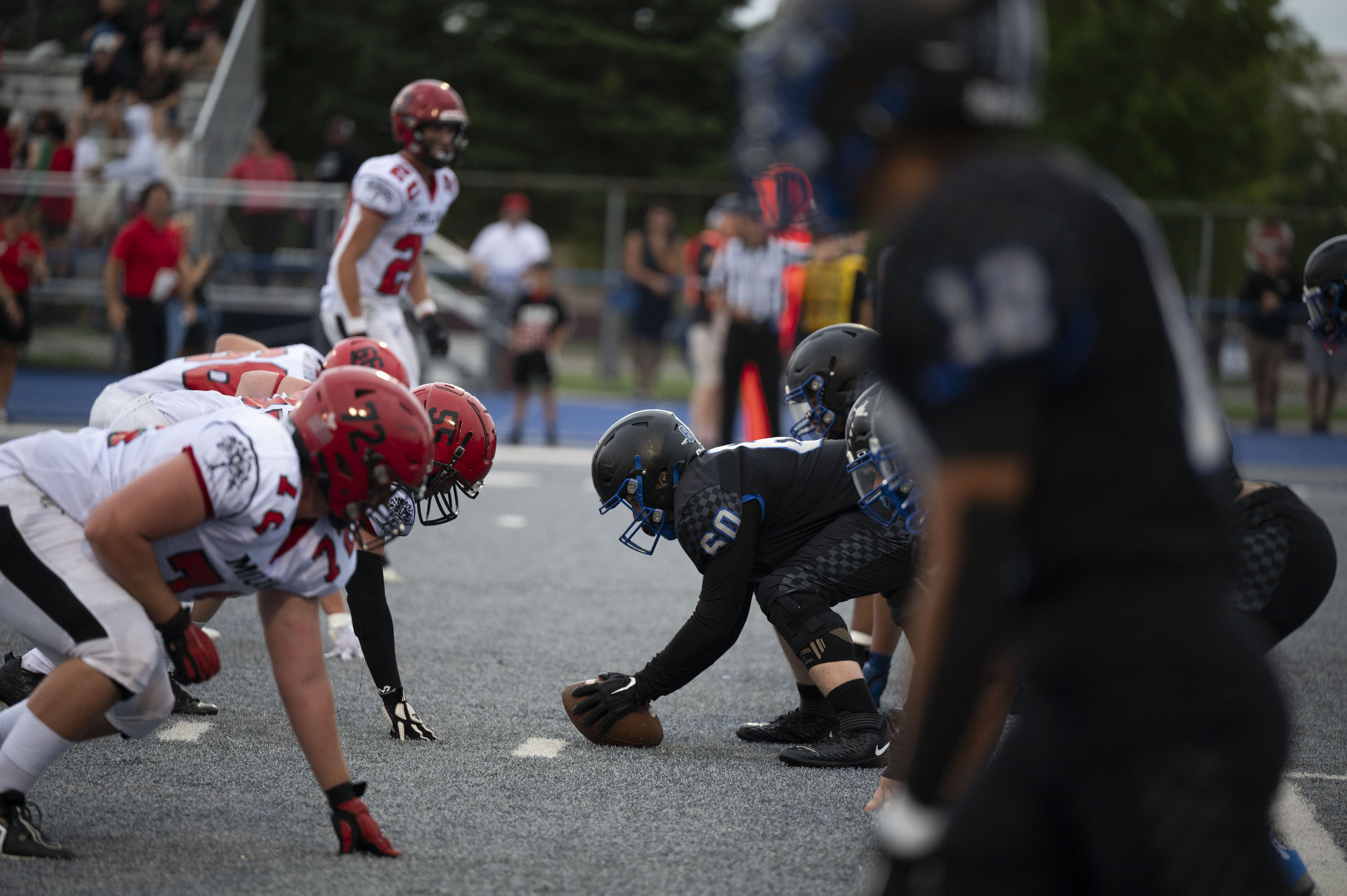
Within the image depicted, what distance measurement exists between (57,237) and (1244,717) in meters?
14.6

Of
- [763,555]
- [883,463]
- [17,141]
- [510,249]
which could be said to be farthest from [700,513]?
[17,141]

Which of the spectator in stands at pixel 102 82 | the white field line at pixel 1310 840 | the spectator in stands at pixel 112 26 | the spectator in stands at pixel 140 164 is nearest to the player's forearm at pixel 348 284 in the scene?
the white field line at pixel 1310 840

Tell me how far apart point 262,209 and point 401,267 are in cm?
771

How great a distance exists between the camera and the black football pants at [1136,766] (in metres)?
1.52

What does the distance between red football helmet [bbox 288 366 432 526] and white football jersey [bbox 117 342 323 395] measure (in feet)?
5.75

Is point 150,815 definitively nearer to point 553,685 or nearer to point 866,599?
point 553,685

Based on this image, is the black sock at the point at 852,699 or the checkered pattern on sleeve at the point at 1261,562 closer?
the checkered pattern on sleeve at the point at 1261,562

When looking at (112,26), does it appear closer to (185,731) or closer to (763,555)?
(185,731)

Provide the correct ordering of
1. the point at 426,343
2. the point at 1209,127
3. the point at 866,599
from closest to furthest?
the point at 866,599
the point at 426,343
the point at 1209,127

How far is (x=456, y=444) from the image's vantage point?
415 centimetres

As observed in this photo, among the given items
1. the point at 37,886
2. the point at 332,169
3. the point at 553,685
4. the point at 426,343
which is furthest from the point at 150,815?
the point at 332,169

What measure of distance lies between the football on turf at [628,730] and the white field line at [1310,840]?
5.81 feet

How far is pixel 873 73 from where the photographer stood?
5.41 feet

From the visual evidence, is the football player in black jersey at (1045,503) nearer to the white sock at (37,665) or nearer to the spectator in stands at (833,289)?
the white sock at (37,665)
